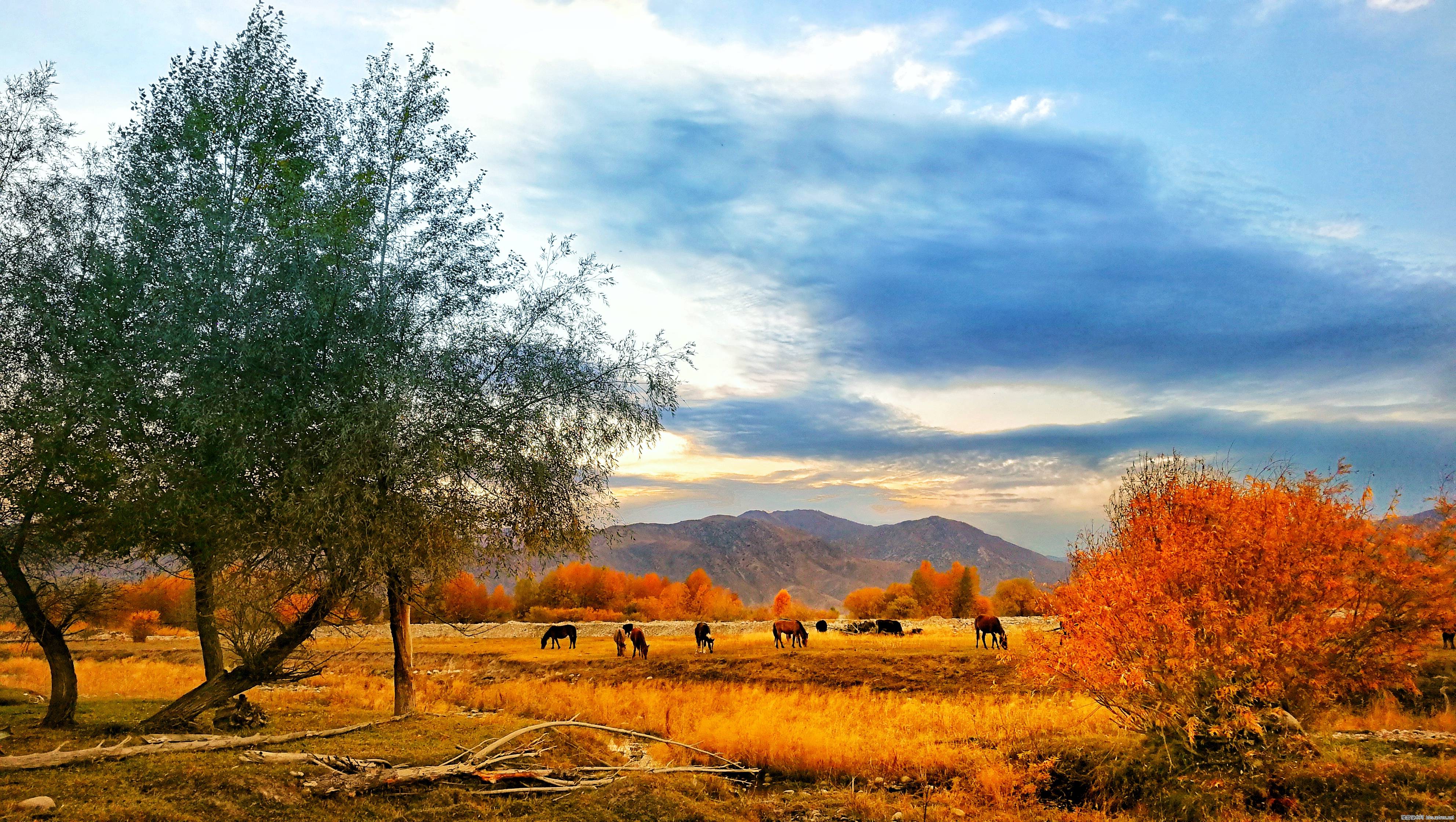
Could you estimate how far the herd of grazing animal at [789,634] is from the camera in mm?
32844

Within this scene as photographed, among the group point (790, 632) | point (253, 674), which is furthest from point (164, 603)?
point (253, 674)

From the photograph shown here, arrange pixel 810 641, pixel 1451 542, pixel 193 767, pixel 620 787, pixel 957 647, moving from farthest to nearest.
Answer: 1. pixel 810 641
2. pixel 957 647
3. pixel 1451 542
4. pixel 620 787
5. pixel 193 767

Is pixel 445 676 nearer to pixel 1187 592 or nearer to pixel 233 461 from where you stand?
pixel 233 461

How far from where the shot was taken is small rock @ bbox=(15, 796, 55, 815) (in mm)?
9023

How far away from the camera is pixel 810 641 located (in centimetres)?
3941

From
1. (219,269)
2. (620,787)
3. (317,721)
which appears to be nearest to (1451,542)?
(620,787)

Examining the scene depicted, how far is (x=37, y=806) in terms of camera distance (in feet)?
29.8

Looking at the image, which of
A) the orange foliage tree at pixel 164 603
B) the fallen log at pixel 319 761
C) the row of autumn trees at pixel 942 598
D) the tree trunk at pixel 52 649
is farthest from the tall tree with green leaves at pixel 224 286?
the row of autumn trees at pixel 942 598

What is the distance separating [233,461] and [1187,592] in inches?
674

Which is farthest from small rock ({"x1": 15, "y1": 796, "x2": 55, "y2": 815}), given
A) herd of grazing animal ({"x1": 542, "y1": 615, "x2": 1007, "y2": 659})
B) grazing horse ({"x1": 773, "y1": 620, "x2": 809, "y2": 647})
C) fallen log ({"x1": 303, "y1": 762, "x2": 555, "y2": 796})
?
grazing horse ({"x1": 773, "y1": 620, "x2": 809, "y2": 647})

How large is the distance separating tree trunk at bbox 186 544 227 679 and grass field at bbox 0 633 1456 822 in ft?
5.48

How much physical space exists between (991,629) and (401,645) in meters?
24.8

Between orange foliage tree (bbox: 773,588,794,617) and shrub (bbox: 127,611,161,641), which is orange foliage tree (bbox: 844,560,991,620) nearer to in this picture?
orange foliage tree (bbox: 773,588,794,617)

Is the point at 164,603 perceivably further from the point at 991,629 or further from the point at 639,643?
the point at 991,629
